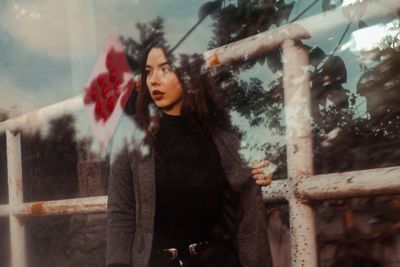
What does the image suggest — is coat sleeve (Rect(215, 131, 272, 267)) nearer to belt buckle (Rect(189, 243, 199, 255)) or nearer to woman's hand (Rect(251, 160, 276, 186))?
woman's hand (Rect(251, 160, 276, 186))

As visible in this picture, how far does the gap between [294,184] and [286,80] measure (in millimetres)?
254

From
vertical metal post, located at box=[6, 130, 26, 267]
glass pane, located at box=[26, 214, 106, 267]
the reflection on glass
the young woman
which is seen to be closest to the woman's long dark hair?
the young woman

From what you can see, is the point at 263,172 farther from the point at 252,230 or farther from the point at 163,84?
the point at 163,84

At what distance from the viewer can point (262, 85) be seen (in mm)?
1339

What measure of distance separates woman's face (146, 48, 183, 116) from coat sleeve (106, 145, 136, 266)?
0.21m

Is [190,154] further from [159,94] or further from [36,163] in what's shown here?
[36,163]

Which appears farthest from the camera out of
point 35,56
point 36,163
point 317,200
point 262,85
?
point 36,163

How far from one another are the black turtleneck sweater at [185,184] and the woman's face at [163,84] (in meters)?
0.04

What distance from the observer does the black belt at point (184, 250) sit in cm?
145

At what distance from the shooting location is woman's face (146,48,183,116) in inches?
58.5

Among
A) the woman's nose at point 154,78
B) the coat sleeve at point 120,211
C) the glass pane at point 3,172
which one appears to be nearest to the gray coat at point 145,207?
the coat sleeve at point 120,211

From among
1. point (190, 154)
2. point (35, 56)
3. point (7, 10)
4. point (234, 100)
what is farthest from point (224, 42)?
point (7, 10)

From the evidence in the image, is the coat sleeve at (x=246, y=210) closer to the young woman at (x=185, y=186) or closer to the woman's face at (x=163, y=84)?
the young woman at (x=185, y=186)

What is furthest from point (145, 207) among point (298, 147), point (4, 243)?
point (4, 243)
